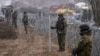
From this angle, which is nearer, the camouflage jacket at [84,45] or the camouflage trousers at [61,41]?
the camouflage jacket at [84,45]

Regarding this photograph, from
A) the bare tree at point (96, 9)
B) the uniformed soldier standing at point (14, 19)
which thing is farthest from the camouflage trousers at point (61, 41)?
the uniformed soldier standing at point (14, 19)

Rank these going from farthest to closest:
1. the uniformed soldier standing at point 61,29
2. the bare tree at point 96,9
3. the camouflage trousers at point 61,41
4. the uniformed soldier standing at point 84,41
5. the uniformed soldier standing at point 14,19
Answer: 1. the uniformed soldier standing at point 14,19
2. the bare tree at point 96,9
3. the camouflage trousers at point 61,41
4. the uniformed soldier standing at point 61,29
5. the uniformed soldier standing at point 84,41

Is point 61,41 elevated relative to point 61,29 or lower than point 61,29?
lower

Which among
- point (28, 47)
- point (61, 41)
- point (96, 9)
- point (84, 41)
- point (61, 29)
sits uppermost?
point (96, 9)

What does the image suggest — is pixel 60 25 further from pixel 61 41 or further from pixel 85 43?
pixel 85 43

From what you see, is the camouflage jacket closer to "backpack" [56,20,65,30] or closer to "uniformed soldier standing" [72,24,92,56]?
"uniformed soldier standing" [72,24,92,56]

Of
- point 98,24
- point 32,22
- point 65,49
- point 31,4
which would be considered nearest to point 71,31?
point 98,24

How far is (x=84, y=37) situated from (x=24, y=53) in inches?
179

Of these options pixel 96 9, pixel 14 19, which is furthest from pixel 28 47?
pixel 14 19

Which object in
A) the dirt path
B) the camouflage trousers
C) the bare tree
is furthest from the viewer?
the bare tree

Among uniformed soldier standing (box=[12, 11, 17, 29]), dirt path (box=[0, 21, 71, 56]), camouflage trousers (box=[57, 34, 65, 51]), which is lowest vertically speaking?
dirt path (box=[0, 21, 71, 56])

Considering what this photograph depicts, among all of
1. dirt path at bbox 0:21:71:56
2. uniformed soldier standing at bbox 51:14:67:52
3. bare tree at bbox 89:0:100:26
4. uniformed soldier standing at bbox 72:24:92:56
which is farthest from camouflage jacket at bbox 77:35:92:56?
bare tree at bbox 89:0:100:26

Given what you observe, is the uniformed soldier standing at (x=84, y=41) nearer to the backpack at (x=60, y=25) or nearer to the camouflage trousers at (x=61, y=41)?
the backpack at (x=60, y=25)

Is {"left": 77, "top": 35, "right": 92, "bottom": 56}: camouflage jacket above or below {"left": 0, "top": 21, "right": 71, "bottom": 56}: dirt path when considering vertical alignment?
above
